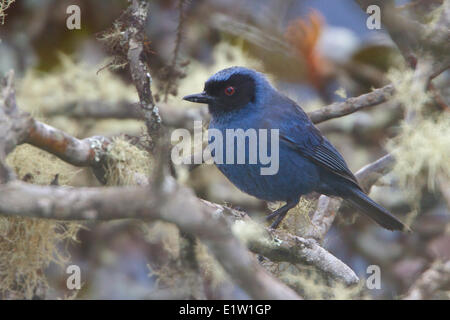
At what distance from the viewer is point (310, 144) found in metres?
Result: 4.18

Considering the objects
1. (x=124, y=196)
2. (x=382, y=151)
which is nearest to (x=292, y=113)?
(x=382, y=151)

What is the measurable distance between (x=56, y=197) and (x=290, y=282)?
1.49 m

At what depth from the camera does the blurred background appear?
13.2 feet

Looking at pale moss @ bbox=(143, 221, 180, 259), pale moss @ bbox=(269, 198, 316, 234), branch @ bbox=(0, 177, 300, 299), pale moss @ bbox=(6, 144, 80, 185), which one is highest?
pale moss @ bbox=(6, 144, 80, 185)

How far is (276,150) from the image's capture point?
3959 mm

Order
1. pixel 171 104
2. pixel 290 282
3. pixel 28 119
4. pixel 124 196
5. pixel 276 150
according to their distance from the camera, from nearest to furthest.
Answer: pixel 124 196 < pixel 28 119 < pixel 290 282 < pixel 276 150 < pixel 171 104

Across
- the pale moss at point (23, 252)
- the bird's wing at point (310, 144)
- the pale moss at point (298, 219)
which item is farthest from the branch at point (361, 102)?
the pale moss at point (23, 252)

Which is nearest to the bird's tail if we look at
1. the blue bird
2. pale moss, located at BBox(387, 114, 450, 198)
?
the blue bird

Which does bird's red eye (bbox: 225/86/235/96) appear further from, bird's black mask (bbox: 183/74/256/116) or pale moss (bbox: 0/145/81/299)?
pale moss (bbox: 0/145/81/299)

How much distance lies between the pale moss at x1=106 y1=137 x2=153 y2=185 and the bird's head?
26.0 inches

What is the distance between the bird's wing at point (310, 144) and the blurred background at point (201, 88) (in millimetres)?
319

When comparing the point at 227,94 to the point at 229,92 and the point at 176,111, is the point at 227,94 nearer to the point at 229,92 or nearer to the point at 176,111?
the point at 229,92

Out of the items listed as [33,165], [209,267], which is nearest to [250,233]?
[209,267]
